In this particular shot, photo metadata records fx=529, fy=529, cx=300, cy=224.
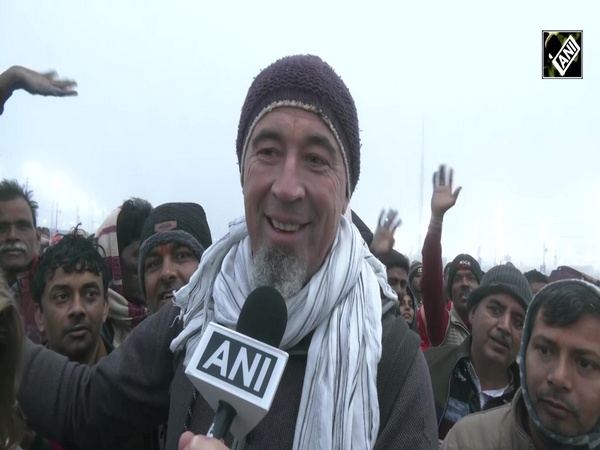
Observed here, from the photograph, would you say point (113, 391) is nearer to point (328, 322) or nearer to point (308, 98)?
point (328, 322)

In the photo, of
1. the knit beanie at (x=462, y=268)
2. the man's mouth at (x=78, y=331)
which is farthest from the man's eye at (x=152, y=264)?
the knit beanie at (x=462, y=268)

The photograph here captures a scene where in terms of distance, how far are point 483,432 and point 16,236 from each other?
306 cm

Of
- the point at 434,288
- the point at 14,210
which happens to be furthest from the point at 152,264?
the point at 434,288

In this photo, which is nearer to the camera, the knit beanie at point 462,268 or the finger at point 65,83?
the finger at point 65,83

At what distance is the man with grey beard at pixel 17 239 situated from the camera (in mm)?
3416

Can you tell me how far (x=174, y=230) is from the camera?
8.61 feet

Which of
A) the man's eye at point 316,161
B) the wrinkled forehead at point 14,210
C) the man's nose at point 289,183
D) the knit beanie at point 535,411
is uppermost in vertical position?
the man's eye at point 316,161

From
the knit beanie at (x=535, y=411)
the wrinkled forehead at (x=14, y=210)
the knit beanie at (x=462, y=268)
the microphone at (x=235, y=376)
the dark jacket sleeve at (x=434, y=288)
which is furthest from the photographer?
the knit beanie at (x=462, y=268)

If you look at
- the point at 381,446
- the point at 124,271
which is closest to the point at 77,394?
the point at 381,446

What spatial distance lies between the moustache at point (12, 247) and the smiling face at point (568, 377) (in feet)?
10.2

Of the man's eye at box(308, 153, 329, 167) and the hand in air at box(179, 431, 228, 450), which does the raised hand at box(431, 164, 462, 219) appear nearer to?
the man's eye at box(308, 153, 329, 167)

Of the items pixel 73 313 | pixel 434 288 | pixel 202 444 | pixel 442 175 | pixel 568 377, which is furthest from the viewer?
pixel 442 175

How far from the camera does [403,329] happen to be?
1.50 meters

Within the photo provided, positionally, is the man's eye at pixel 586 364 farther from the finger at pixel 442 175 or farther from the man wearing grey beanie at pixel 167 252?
the finger at pixel 442 175
